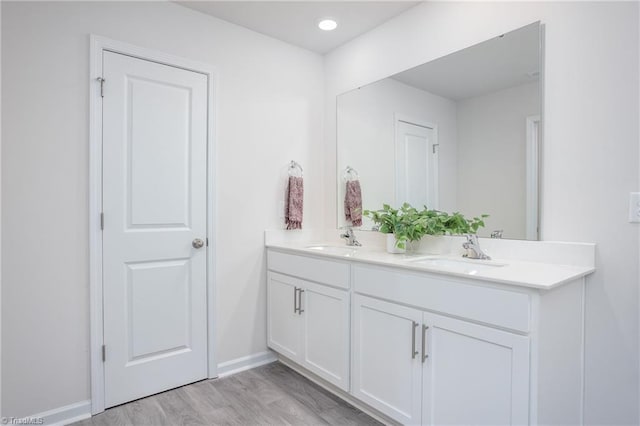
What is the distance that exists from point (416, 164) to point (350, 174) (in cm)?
60

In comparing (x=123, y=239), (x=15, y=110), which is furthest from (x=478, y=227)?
(x=15, y=110)

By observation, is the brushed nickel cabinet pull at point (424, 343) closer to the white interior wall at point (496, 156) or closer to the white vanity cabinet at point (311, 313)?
the white vanity cabinet at point (311, 313)

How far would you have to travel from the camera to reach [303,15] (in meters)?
2.46

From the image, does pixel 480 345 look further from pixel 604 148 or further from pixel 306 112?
pixel 306 112

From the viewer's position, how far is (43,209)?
1.90 metres

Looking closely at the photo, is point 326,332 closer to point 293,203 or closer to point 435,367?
point 435,367

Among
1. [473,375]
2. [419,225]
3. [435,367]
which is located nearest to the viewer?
[473,375]

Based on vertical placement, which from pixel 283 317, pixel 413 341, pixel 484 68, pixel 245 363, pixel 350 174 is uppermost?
pixel 484 68

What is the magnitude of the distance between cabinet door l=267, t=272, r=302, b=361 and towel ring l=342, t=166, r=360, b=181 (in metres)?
0.90

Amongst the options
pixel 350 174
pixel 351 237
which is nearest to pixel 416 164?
pixel 350 174

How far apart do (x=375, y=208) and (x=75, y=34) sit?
205cm

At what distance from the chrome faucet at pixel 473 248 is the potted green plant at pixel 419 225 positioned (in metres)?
0.07

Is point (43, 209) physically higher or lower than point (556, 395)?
higher

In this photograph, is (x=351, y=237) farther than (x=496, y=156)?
Yes
